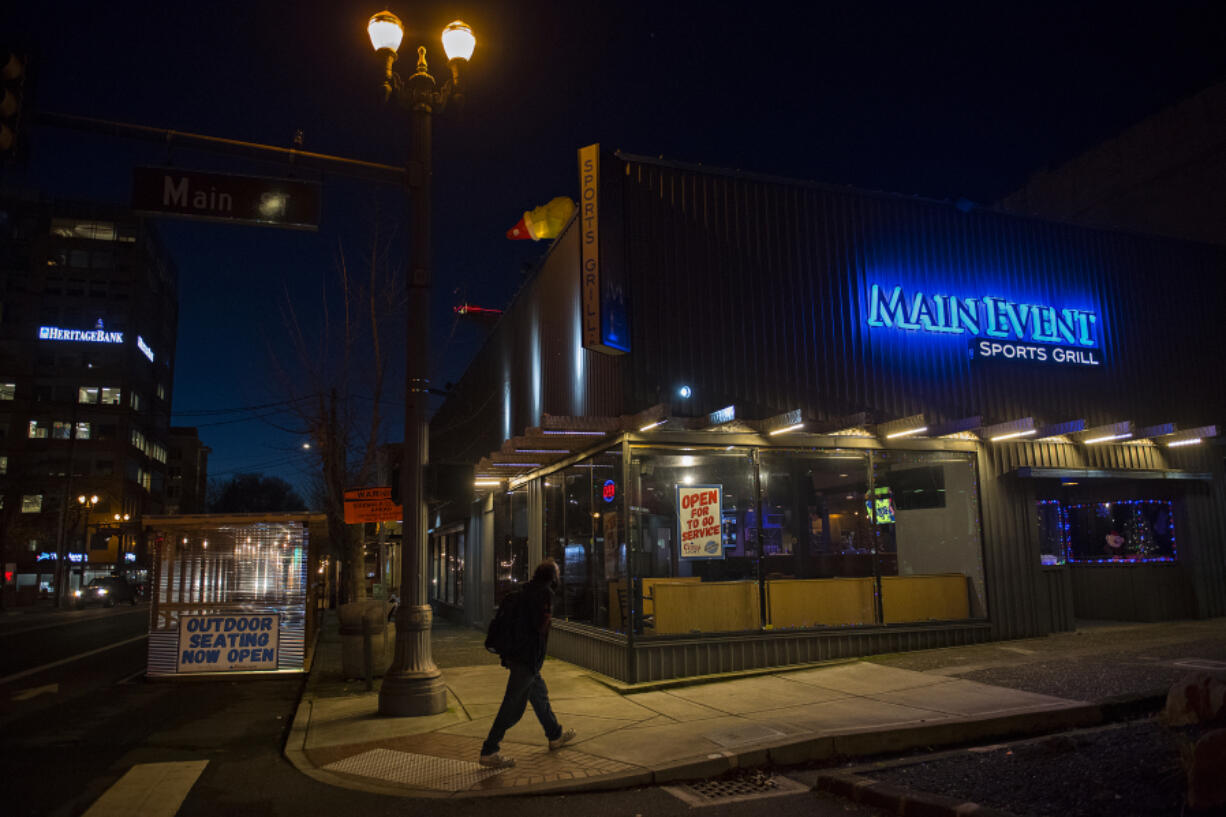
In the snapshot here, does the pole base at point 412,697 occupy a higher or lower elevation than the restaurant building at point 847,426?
lower

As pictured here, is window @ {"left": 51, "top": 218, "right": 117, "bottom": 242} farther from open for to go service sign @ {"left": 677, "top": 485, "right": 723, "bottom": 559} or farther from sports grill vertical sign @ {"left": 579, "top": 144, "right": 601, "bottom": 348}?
open for to go service sign @ {"left": 677, "top": 485, "right": 723, "bottom": 559}

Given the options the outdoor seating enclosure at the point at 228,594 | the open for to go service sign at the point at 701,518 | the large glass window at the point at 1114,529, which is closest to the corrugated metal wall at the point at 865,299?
the open for to go service sign at the point at 701,518

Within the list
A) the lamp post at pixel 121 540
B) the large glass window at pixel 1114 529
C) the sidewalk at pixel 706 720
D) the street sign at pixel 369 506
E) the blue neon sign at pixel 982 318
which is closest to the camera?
the sidewalk at pixel 706 720

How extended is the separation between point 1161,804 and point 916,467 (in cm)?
792

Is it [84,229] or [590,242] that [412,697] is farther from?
[84,229]

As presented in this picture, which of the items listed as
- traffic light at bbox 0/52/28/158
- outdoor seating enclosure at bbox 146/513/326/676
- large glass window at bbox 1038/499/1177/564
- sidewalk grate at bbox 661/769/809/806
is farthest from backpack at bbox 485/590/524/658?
large glass window at bbox 1038/499/1177/564

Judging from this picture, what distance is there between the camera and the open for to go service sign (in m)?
11.5

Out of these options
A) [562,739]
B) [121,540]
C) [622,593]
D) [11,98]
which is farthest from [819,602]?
[121,540]

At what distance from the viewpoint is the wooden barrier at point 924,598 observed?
11719 millimetres

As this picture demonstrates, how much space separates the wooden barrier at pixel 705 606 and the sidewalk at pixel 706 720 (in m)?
0.79

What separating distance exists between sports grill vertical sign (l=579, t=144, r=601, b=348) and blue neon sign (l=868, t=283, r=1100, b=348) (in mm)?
4663

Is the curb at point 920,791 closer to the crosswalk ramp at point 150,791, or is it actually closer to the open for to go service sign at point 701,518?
the open for to go service sign at point 701,518

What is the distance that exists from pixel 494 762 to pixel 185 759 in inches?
130

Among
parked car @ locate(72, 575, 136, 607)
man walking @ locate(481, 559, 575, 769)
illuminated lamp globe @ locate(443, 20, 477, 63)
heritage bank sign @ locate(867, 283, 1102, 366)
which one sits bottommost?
parked car @ locate(72, 575, 136, 607)
